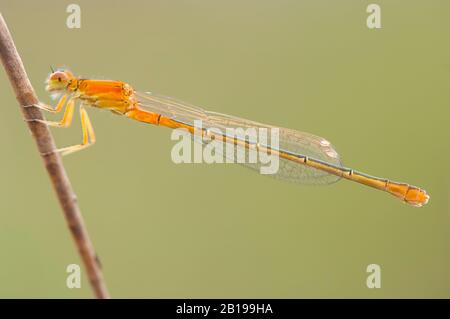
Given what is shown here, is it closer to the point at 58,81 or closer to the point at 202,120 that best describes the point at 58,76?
the point at 58,81

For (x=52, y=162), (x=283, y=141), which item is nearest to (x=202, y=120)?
(x=283, y=141)

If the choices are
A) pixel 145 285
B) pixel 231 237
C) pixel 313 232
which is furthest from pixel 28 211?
pixel 313 232

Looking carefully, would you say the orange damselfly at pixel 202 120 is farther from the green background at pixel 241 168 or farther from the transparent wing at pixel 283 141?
the green background at pixel 241 168

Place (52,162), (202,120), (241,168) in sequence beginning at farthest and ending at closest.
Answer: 1. (241,168)
2. (202,120)
3. (52,162)

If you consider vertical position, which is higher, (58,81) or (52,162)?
(58,81)

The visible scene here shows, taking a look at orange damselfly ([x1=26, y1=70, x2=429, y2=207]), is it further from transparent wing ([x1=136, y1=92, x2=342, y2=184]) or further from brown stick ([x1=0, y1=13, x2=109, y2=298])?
brown stick ([x1=0, y1=13, x2=109, y2=298])

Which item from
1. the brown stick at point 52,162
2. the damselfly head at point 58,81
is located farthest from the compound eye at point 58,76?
the brown stick at point 52,162

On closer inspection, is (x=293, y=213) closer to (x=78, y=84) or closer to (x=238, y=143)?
(x=238, y=143)

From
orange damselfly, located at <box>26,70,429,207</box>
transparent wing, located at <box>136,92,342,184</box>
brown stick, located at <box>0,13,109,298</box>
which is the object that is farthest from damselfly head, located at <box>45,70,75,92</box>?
brown stick, located at <box>0,13,109,298</box>
